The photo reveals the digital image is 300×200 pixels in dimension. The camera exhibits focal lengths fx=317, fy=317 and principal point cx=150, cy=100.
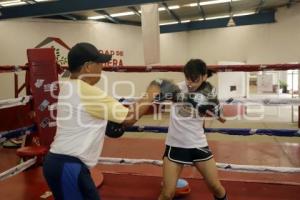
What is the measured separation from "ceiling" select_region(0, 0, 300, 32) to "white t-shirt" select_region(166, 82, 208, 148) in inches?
142

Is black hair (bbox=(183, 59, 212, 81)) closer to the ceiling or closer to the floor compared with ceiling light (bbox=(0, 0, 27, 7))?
closer to the floor

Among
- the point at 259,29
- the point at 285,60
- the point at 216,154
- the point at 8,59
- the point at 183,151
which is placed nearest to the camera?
the point at 183,151

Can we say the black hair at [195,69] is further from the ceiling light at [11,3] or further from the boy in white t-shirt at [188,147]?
the ceiling light at [11,3]

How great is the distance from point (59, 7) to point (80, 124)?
492 cm

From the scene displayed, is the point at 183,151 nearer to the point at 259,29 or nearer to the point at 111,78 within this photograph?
the point at 111,78

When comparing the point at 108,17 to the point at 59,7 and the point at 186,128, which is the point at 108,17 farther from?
the point at 186,128

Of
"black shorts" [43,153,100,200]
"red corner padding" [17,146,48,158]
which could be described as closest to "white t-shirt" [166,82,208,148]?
"black shorts" [43,153,100,200]

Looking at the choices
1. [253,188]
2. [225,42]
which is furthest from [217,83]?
[253,188]

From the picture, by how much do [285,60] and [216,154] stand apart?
20.5 ft

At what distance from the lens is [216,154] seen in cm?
375

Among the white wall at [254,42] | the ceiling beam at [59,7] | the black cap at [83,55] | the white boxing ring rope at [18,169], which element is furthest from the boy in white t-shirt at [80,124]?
the white wall at [254,42]

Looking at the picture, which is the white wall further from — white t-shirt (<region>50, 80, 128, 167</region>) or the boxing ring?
white t-shirt (<region>50, 80, 128, 167</region>)

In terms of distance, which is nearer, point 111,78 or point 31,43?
point 31,43

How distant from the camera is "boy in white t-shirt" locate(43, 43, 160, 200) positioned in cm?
126
